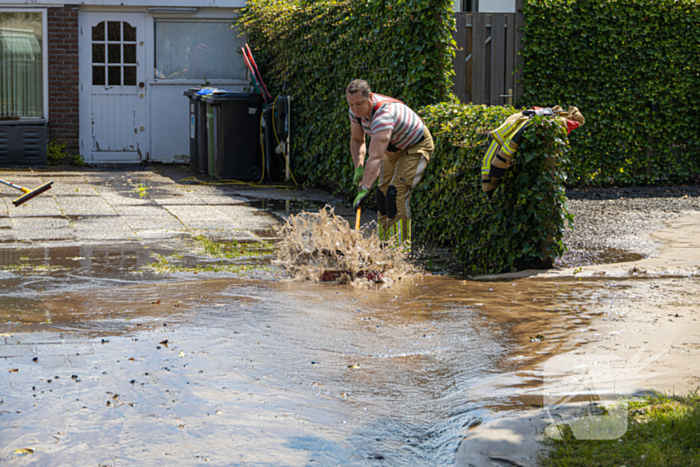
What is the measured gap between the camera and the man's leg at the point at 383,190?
24.6 feet

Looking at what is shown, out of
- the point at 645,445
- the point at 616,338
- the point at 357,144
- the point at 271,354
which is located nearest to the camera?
the point at 645,445

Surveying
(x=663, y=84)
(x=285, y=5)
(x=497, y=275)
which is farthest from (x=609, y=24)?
(x=497, y=275)

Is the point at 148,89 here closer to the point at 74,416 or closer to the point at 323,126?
the point at 323,126

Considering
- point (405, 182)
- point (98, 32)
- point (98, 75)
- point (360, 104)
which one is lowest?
point (405, 182)

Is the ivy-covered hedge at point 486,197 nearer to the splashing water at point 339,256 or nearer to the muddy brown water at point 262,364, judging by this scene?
the muddy brown water at point 262,364

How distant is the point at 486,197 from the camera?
7.15 m

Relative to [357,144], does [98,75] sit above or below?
above

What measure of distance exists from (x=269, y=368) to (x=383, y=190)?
3628mm

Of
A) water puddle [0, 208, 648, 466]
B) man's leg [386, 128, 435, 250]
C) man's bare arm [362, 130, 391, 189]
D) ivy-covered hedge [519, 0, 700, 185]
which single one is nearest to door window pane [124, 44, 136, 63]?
ivy-covered hedge [519, 0, 700, 185]

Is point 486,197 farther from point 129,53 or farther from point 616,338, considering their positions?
point 129,53

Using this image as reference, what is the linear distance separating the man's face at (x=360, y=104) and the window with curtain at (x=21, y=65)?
10.9 meters

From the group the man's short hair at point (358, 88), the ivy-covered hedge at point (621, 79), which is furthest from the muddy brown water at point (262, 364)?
the ivy-covered hedge at point (621, 79)

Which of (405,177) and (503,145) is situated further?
(405,177)

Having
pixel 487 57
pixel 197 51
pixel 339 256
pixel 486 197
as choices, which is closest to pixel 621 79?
pixel 487 57
